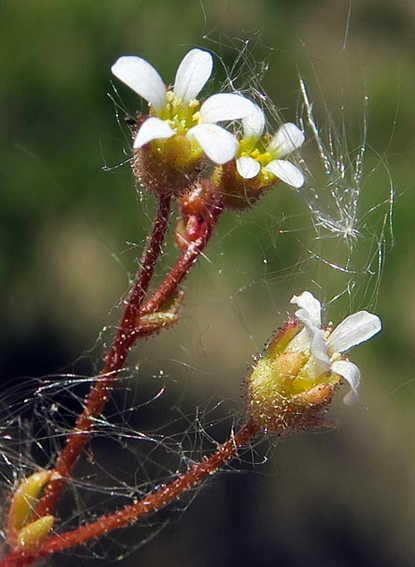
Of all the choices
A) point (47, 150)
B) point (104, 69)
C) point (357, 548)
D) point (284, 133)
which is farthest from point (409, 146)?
point (284, 133)

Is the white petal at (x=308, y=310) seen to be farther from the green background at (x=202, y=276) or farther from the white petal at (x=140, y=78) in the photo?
the green background at (x=202, y=276)

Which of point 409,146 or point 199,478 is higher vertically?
point 199,478

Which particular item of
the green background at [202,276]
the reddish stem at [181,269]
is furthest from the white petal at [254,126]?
the green background at [202,276]

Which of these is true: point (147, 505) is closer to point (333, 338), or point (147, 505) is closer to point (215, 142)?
point (333, 338)

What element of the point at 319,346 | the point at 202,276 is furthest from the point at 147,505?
the point at 202,276

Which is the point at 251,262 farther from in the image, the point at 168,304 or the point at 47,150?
the point at 168,304
